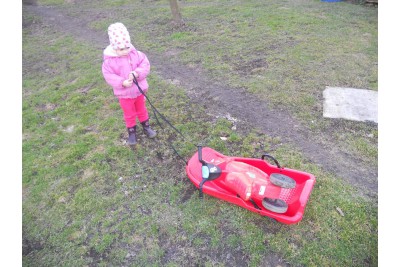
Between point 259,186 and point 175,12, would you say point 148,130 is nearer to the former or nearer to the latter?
point 259,186

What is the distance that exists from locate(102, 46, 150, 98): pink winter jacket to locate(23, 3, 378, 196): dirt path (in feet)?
5.23

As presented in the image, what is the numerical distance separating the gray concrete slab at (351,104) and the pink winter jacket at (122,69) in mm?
2936

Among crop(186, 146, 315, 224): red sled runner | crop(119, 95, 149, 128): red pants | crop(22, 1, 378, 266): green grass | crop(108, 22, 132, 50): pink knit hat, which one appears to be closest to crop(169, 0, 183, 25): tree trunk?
crop(22, 1, 378, 266): green grass

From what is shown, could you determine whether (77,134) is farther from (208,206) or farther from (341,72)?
(341,72)

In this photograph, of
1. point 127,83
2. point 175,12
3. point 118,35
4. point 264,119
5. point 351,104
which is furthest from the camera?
point 175,12

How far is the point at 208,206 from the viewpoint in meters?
3.39

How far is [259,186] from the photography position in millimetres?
3098

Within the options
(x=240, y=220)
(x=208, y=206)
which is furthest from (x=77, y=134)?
(x=240, y=220)

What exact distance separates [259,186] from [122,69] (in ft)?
7.44

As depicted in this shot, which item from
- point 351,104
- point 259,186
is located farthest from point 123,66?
point 351,104

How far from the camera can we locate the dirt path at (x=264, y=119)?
3697 mm

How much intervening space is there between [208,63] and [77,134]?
328cm

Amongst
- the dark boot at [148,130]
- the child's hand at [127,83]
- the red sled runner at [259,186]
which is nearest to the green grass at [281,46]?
the red sled runner at [259,186]

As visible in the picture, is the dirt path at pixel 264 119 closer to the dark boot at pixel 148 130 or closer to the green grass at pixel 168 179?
the green grass at pixel 168 179
